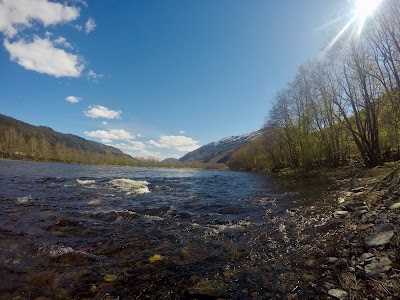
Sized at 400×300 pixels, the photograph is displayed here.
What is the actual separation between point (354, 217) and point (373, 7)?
21579 millimetres

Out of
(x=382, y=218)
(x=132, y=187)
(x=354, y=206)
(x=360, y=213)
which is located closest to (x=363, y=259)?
(x=382, y=218)

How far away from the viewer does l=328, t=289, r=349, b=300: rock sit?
500 centimetres

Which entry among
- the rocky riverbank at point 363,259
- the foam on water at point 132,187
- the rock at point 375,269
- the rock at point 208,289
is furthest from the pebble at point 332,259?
the foam on water at point 132,187

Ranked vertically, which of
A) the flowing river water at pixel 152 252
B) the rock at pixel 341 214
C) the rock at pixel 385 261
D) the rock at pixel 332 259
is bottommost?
the flowing river water at pixel 152 252

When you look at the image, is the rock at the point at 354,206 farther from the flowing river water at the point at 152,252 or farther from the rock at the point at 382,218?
the rock at the point at 382,218

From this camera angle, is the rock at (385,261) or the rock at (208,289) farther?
the rock at (208,289)

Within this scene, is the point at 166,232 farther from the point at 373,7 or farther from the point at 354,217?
the point at 373,7

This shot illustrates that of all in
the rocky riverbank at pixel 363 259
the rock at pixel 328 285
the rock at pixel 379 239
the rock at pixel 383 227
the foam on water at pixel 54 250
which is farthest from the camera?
the foam on water at pixel 54 250

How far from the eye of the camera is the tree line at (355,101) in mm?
23906

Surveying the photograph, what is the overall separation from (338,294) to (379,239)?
265cm

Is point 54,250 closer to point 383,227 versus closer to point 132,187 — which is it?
point 383,227

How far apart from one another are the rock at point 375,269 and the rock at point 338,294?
0.76 metres

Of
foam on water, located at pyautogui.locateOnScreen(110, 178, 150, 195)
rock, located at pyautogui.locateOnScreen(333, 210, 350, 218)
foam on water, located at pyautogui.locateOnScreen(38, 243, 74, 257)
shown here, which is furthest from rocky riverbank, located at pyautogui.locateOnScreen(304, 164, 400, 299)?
foam on water, located at pyautogui.locateOnScreen(110, 178, 150, 195)

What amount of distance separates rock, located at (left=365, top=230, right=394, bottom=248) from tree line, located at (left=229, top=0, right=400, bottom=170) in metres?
20.7
